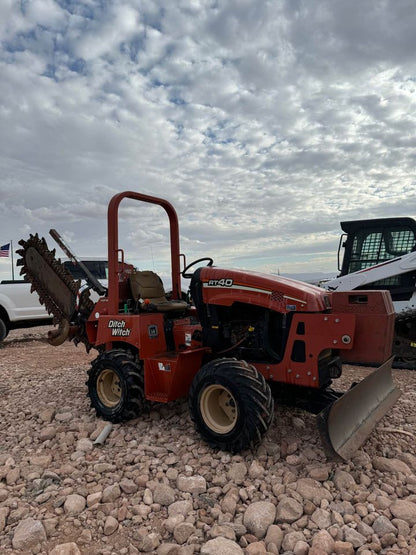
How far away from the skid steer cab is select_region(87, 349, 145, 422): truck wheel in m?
0.01

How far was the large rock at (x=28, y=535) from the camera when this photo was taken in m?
2.89

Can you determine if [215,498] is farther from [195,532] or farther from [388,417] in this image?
[388,417]

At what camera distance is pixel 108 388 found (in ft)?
17.1

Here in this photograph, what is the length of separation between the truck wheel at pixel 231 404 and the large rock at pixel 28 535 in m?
1.63

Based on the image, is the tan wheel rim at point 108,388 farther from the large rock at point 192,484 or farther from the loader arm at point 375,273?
the loader arm at point 375,273

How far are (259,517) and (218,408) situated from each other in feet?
4.34

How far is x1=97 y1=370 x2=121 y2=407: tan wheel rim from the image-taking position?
16.7ft

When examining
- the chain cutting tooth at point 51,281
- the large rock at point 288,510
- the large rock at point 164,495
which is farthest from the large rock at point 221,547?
the chain cutting tooth at point 51,281

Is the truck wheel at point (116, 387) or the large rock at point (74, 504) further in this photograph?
the truck wheel at point (116, 387)

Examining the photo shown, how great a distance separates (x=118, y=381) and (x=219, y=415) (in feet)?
4.60

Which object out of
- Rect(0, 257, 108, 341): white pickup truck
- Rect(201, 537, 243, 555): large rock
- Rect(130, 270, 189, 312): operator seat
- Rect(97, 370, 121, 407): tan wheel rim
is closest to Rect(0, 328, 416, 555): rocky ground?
Rect(201, 537, 243, 555): large rock

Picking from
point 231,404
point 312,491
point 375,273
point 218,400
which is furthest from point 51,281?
point 375,273

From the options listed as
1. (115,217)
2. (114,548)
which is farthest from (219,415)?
(115,217)

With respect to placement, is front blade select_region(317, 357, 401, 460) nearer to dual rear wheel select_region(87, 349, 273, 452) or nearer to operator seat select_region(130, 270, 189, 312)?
dual rear wheel select_region(87, 349, 273, 452)
